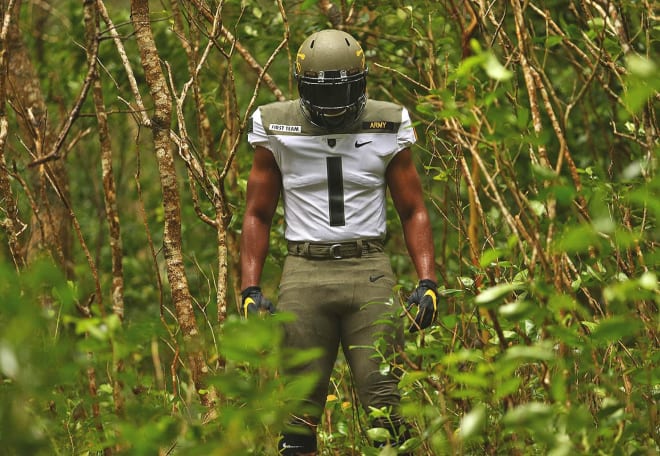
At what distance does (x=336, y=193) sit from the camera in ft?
13.5

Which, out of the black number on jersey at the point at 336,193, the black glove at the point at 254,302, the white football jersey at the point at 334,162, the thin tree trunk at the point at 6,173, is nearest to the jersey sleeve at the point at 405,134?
the white football jersey at the point at 334,162

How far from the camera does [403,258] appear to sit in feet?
23.0

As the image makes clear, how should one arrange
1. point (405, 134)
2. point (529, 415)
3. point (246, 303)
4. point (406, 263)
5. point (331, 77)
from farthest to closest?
point (406, 263) → point (405, 134) → point (246, 303) → point (331, 77) → point (529, 415)

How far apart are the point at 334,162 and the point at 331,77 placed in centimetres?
41

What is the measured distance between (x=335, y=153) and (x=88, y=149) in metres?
6.25

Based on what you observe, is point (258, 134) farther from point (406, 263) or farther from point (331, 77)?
point (406, 263)

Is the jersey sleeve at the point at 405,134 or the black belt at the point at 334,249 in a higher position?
the jersey sleeve at the point at 405,134

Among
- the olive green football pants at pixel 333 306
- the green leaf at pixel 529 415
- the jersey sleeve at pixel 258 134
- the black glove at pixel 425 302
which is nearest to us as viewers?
the green leaf at pixel 529 415

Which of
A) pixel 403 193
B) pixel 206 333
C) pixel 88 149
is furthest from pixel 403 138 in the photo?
pixel 88 149

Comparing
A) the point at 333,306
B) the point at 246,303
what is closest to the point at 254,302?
the point at 246,303

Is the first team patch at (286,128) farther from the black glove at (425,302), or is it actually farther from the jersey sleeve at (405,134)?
the black glove at (425,302)

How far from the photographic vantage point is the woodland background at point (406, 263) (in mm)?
2299

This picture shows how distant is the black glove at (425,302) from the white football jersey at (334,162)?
348 mm

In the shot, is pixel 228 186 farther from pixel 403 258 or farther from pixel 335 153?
pixel 335 153
